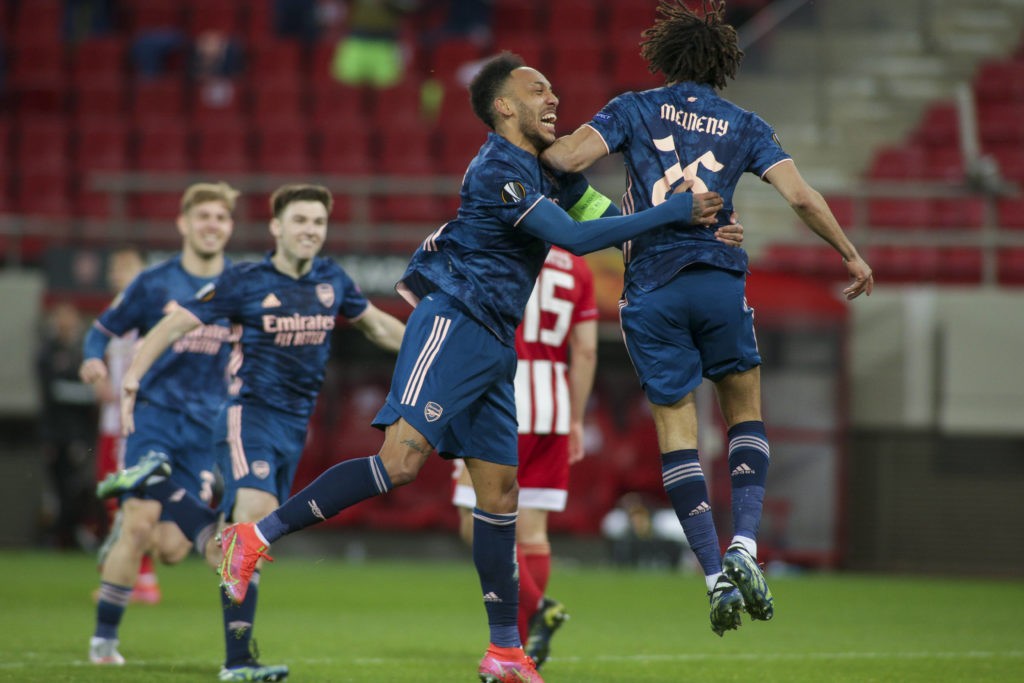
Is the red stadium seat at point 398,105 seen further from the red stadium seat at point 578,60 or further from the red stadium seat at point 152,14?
the red stadium seat at point 152,14

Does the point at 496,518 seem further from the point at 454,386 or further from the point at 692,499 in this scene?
the point at 692,499

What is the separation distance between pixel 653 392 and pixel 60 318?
9.58m

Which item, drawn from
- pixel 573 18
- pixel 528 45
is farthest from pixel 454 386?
pixel 573 18

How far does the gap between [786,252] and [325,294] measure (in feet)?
28.3

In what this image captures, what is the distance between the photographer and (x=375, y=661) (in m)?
6.88

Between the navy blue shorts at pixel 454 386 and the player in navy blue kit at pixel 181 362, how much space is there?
7.24 feet

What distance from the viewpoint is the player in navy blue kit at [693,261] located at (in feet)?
18.4

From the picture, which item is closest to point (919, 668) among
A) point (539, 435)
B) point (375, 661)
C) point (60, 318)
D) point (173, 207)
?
point (539, 435)

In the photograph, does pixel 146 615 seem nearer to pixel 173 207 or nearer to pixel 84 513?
pixel 84 513

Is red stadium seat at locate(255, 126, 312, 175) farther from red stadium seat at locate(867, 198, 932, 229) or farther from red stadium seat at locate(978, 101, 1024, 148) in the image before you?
red stadium seat at locate(978, 101, 1024, 148)

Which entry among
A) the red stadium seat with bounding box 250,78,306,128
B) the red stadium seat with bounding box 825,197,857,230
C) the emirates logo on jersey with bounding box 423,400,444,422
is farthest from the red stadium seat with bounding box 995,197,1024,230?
the emirates logo on jersey with bounding box 423,400,444,422

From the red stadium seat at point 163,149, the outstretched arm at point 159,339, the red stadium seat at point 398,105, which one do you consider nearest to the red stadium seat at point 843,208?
the red stadium seat at point 398,105

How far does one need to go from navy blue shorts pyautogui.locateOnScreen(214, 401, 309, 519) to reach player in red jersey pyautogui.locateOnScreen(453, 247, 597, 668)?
84 centimetres

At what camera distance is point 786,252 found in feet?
47.6
